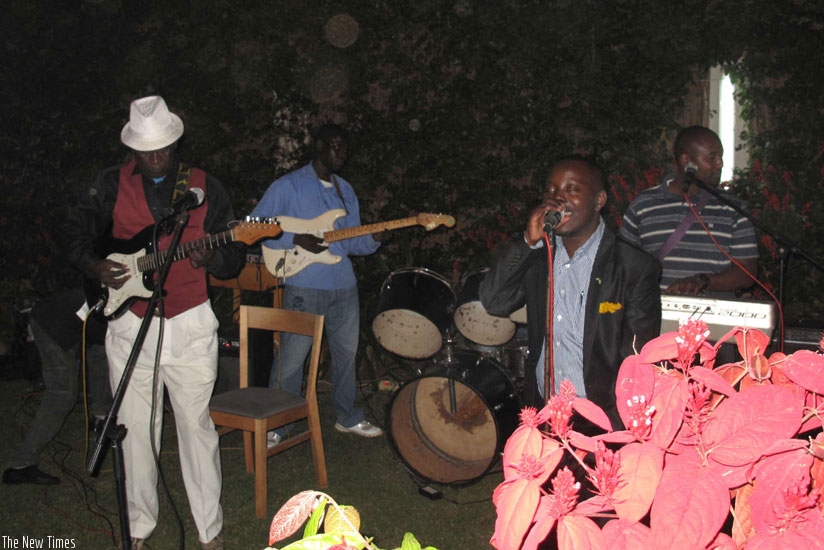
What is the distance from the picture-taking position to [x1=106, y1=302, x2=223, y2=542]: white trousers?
3.55 metres

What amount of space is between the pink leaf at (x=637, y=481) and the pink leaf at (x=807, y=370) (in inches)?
9.5

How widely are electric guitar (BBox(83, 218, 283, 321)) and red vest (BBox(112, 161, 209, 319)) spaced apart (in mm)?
A: 49

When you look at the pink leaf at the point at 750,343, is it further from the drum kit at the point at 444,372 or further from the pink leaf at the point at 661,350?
the drum kit at the point at 444,372

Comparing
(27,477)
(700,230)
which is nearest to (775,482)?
(700,230)

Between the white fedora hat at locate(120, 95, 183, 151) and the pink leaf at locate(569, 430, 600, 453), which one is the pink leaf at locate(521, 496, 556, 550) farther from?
the white fedora hat at locate(120, 95, 183, 151)

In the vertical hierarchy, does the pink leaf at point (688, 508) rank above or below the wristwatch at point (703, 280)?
below

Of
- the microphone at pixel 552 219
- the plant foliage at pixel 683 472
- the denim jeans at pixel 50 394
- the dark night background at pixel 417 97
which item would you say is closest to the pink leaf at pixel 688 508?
the plant foliage at pixel 683 472

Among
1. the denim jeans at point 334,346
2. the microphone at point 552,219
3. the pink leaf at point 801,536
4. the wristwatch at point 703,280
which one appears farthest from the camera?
the denim jeans at point 334,346

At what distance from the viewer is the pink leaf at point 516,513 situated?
0.90 metres

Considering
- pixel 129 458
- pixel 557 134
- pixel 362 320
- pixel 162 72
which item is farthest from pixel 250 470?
pixel 162 72

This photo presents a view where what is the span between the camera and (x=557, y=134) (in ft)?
25.6

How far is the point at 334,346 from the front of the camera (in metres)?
5.51

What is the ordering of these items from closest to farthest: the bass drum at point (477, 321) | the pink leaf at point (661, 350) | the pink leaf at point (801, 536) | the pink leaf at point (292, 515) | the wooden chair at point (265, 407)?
the pink leaf at point (801, 536) < the pink leaf at point (292, 515) < the pink leaf at point (661, 350) < the wooden chair at point (265, 407) < the bass drum at point (477, 321)

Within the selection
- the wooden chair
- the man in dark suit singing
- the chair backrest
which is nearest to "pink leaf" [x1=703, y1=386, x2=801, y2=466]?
the man in dark suit singing
